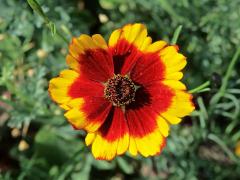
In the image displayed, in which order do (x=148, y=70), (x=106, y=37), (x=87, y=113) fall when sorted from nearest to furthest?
(x=87, y=113) < (x=148, y=70) < (x=106, y=37)

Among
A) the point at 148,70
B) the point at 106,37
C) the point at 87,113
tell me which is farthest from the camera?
the point at 106,37

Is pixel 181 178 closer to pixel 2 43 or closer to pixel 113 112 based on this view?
pixel 113 112

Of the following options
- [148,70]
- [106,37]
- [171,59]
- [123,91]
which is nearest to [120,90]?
[123,91]

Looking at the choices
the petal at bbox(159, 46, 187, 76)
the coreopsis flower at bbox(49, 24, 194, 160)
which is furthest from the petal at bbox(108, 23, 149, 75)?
the petal at bbox(159, 46, 187, 76)

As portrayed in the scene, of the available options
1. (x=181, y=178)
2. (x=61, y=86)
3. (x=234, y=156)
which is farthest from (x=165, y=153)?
(x=61, y=86)

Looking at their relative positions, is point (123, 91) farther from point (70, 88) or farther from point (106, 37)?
point (106, 37)

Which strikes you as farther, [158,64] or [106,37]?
[106,37]

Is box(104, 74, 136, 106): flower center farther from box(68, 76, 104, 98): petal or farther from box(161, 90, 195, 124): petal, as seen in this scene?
box(161, 90, 195, 124): petal
